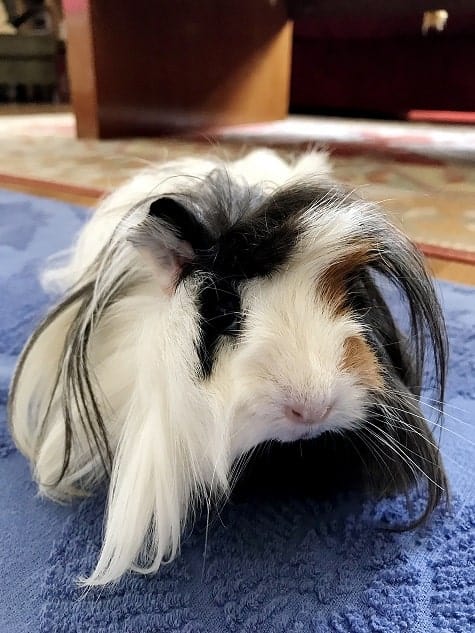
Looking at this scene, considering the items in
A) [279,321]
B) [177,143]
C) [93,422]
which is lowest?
[177,143]

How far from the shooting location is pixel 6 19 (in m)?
6.15

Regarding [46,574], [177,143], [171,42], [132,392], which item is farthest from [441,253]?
[171,42]

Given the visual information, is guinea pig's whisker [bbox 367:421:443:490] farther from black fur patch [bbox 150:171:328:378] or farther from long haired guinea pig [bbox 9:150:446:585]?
black fur patch [bbox 150:171:328:378]

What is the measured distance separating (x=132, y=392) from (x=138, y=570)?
183 mm

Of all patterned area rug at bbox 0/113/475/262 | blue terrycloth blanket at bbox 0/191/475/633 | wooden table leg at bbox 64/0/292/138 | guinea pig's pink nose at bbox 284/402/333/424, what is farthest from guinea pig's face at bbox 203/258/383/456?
wooden table leg at bbox 64/0/292/138

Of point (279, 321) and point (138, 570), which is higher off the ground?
point (279, 321)

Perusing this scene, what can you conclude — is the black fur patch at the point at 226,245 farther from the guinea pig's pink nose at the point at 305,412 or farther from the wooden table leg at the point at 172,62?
the wooden table leg at the point at 172,62

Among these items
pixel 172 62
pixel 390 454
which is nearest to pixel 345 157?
pixel 172 62

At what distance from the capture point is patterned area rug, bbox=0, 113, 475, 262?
6.14ft

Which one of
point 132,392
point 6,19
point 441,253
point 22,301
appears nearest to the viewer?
point 132,392

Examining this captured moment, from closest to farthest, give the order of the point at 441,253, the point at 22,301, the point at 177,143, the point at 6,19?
the point at 22,301
the point at 441,253
the point at 177,143
the point at 6,19

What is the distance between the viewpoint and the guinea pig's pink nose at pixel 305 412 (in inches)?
23.0

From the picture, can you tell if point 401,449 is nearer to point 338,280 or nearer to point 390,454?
point 390,454

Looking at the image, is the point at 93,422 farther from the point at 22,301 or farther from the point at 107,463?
the point at 22,301
